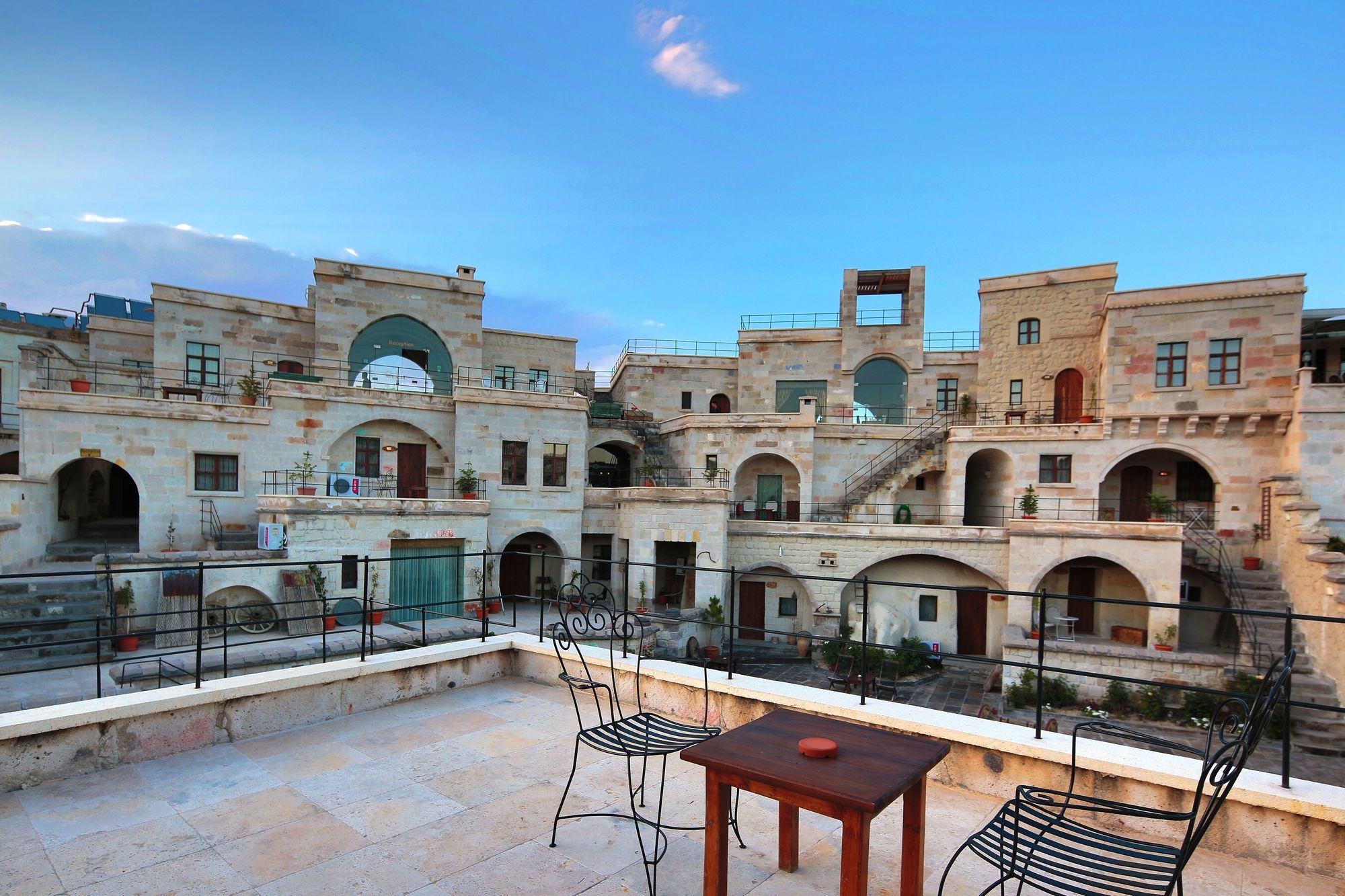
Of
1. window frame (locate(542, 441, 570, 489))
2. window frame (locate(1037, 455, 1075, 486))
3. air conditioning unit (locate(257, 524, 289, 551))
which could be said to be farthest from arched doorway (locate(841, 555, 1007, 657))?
air conditioning unit (locate(257, 524, 289, 551))

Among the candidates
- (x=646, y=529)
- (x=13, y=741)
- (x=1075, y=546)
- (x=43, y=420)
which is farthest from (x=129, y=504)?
(x=1075, y=546)

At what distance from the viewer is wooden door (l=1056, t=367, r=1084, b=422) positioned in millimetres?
25766

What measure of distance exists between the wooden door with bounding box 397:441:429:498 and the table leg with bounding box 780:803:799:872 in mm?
20865

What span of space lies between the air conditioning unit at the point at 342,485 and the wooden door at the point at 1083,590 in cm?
2259

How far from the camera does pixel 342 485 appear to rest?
20.0m

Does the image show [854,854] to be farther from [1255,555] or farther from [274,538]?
[1255,555]

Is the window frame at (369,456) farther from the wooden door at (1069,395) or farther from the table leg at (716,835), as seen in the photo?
the wooden door at (1069,395)

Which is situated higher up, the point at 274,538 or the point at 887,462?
the point at 887,462

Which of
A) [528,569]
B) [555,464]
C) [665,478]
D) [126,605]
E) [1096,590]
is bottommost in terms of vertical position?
[528,569]

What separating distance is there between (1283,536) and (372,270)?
2994 centimetres

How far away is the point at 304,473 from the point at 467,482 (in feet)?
15.4

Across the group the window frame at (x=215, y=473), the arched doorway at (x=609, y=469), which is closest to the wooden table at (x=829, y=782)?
the window frame at (x=215, y=473)

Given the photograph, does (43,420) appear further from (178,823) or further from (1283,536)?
(1283,536)

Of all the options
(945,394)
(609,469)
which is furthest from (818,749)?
(945,394)
